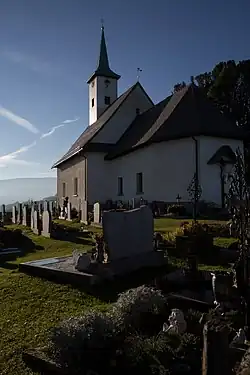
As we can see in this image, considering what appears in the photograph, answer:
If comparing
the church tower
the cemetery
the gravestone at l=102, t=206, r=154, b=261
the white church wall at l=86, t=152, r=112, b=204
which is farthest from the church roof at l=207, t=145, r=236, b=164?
the church tower

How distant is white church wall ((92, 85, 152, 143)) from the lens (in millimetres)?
30375

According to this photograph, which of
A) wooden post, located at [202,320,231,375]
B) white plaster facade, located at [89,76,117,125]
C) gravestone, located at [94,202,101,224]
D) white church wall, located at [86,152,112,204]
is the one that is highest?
white plaster facade, located at [89,76,117,125]

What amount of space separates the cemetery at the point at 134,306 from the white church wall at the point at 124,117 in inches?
758

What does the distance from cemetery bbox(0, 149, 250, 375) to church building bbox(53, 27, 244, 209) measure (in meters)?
10.9

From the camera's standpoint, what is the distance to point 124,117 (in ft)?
A: 102

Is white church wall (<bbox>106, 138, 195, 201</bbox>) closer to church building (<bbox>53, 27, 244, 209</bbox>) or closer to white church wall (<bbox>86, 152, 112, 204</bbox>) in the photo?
church building (<bbox>53, 27, 244, 209</bbox>)

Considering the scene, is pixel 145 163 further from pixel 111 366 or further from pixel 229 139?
pixel 111 366

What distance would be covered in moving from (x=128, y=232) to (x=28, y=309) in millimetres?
2793

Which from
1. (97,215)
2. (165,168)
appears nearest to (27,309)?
(97,215)

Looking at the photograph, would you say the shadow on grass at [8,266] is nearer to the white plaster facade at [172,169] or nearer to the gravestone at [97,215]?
the gravestone at [97,215]

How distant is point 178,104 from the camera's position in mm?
25344

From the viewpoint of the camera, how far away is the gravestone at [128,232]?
27.9 feet

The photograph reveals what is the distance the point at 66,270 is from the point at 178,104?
18.7 m

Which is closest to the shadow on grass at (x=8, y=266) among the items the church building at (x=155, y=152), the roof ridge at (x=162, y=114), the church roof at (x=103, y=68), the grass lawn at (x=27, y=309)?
the grass lawn at (x=27, y=309)
